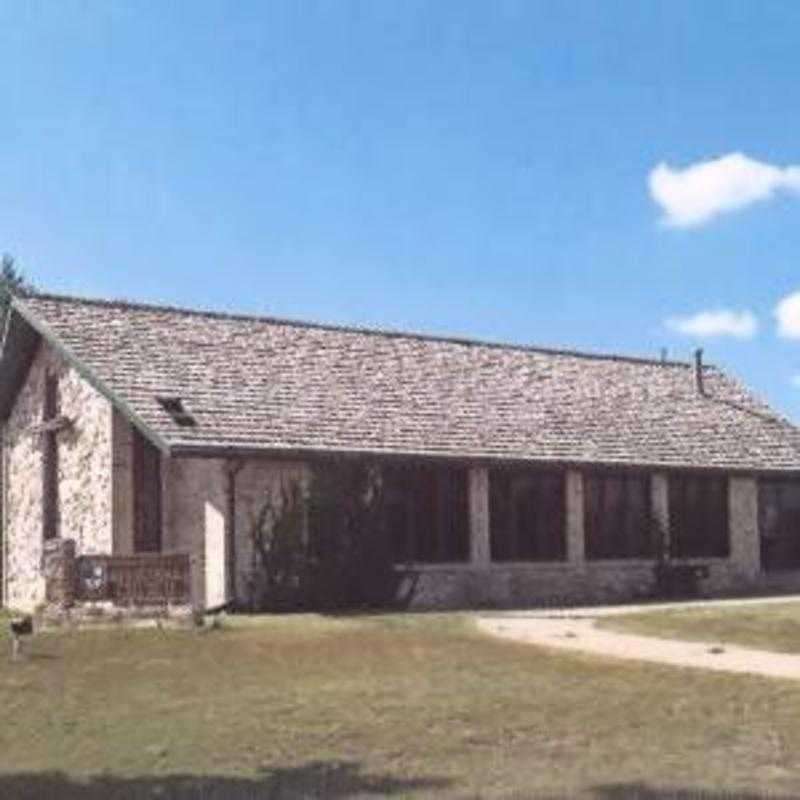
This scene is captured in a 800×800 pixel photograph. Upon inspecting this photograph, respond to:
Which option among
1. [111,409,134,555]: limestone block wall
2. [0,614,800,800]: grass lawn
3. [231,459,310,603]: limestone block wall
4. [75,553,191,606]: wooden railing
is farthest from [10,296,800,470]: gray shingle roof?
[0,614,800,800]: grass lawn

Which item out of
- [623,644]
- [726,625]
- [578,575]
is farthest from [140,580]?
[578,575]

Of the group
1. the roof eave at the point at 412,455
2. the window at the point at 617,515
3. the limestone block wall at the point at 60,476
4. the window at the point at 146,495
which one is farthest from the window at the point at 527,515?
the limestone block wall at the point at 60,476

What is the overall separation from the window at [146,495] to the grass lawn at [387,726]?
30.3 feet

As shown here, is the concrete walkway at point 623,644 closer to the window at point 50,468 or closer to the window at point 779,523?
the window at point 779,523

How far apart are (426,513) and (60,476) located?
760cm

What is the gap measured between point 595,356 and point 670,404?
270 cm

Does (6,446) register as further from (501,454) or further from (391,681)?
(391,681)

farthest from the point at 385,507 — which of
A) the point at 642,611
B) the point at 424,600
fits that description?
the point at 642,611

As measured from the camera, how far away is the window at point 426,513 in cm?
3023

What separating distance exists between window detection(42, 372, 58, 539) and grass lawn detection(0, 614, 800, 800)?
1227 cm

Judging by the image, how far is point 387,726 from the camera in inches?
533

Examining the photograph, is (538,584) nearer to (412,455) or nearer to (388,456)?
(412,455)

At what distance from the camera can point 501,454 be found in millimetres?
31469

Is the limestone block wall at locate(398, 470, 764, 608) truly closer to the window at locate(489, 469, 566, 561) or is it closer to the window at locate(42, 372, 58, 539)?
the window at locate(489, 469, 566, 561)
